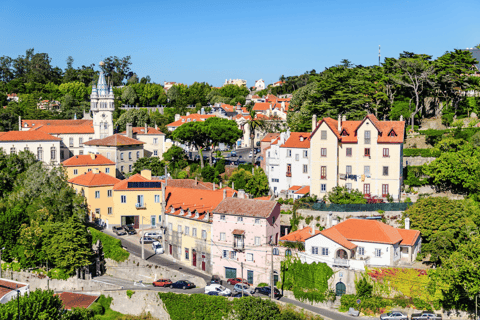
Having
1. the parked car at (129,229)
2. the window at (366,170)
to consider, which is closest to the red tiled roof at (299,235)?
the window at (366,170)

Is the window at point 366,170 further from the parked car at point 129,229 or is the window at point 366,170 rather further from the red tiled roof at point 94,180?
the red tiled roof at point 94,180

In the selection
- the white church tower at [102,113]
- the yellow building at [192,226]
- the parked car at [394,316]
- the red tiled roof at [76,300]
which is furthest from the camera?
the white church tower at [102,113]

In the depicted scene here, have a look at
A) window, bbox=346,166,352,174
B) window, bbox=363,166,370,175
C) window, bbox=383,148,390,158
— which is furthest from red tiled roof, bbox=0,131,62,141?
window, bbox=383,148,390,158

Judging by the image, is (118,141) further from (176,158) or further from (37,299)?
(37,299)

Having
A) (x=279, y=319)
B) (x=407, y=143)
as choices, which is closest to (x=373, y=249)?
(x=279, y=319)

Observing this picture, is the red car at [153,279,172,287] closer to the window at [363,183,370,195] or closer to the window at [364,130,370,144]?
the window at [363,183,370,195]

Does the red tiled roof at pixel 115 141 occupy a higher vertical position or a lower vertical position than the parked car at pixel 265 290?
higher

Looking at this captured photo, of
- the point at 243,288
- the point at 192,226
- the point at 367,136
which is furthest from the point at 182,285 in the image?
the point at 367,136
